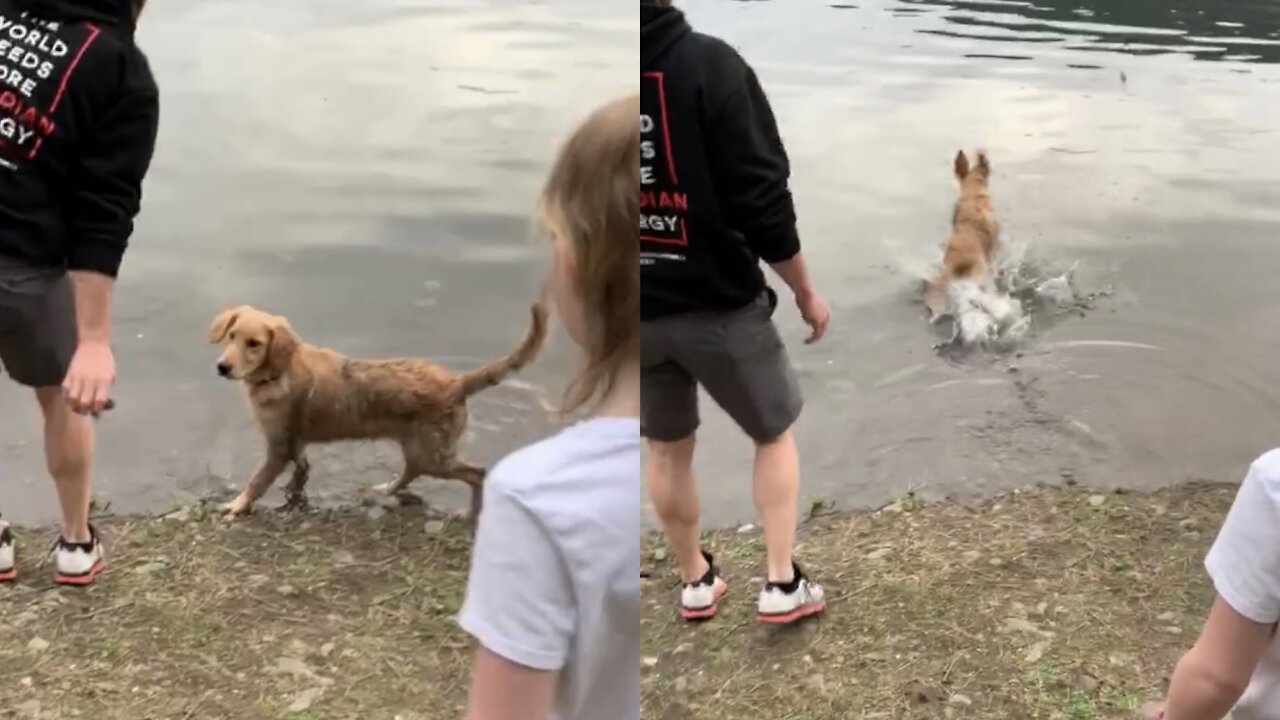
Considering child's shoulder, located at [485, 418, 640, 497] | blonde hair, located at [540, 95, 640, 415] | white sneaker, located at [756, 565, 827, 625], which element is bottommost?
white sneaker, located at [756, 565, 827, 625]

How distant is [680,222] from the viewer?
1.16 meters

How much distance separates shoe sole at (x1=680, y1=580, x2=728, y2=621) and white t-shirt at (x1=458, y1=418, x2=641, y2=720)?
116 cm

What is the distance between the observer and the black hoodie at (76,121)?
1.47 metres

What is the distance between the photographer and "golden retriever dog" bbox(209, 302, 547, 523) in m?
2.23

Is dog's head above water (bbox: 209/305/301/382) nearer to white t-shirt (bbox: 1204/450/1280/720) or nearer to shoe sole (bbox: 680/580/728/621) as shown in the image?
shoe sole (bbox: 680/580/728/621)

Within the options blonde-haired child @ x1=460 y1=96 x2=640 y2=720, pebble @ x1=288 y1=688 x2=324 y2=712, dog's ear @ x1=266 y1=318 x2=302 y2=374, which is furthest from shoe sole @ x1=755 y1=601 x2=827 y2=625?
blonde-haired child @ x1=460 y1=96 x2=640 y2=720

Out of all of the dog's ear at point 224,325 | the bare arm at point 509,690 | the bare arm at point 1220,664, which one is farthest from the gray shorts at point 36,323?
the bare arm at point 1220,664

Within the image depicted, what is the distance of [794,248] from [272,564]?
1.18 metres

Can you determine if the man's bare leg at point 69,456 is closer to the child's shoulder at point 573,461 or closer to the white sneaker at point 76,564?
the white sneaker at point 76,564

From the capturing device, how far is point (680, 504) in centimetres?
149

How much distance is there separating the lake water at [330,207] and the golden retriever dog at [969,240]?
4.64ft

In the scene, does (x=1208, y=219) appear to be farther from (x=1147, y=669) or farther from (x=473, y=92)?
(x=1147, y=669)

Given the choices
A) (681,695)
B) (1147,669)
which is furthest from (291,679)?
(1147,669)

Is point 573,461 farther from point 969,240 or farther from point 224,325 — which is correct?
point 969,240
